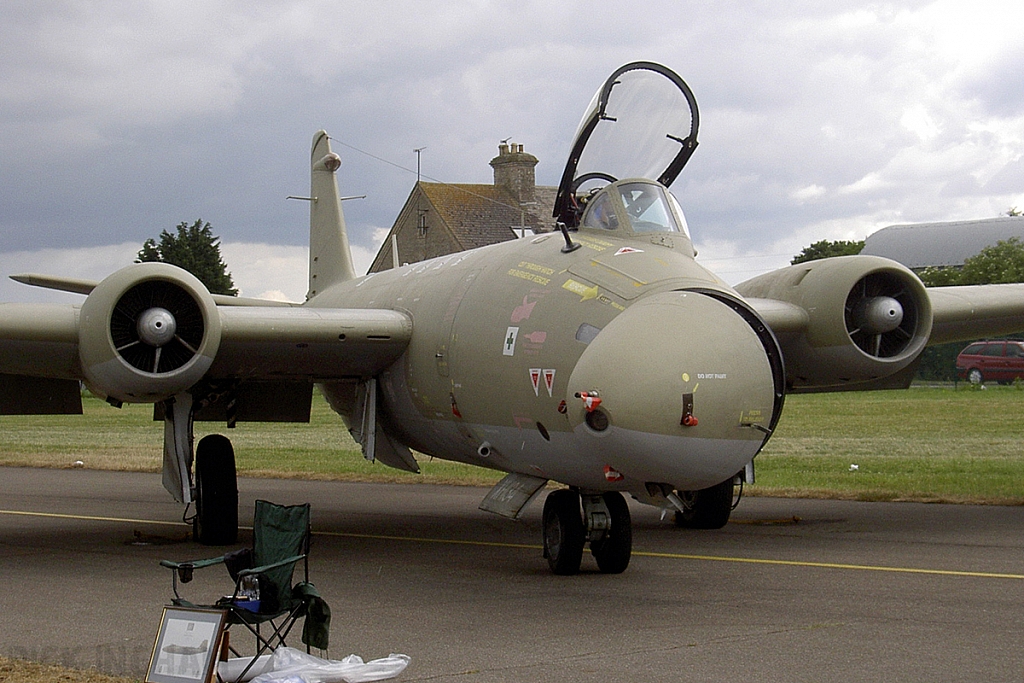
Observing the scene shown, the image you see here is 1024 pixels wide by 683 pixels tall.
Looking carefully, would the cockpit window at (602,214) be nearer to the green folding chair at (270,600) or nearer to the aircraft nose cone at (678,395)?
the aircraft nose cone at (678,395)

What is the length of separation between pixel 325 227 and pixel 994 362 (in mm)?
35199

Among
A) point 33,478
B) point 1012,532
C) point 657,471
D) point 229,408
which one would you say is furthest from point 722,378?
point 33,478

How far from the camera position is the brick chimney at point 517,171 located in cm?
5144

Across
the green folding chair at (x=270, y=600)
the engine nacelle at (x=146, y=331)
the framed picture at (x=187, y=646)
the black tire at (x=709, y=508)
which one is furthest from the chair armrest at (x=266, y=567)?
the black tire at (x=709, y=508)

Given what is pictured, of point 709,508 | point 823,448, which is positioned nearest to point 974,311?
point 709,508

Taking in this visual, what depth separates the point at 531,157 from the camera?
170 feet

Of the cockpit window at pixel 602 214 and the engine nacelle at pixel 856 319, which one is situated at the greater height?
the cockpit window at pixel 602 214

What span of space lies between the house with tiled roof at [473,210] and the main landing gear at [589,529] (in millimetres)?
40210

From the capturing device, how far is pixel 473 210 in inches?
2029

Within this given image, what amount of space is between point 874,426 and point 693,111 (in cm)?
2056

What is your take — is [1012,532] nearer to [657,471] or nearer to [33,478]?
[657,471]

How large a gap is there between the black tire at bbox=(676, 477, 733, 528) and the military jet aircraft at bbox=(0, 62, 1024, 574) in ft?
0.07

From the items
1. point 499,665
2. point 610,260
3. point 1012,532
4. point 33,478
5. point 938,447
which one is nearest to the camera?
point 499,665

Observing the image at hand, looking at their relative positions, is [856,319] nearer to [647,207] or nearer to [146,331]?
[647,207]
